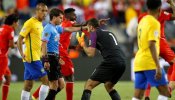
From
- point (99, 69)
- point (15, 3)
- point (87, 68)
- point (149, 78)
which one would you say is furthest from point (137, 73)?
point (15, 3)

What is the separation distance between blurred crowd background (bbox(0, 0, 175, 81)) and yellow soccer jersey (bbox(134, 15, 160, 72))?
47.0 ft

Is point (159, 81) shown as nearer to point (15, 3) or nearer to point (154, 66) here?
point (154, 66)

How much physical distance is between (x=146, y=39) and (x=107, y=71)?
95.8 inches

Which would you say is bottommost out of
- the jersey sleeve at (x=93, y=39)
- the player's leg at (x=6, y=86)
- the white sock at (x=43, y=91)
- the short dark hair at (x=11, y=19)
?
the player's leg at (x=6, y=86)

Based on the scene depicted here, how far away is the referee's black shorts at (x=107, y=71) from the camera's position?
12453 millimetres

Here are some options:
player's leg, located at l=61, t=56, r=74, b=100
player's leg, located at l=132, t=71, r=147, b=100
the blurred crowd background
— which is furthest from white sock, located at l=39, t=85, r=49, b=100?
the blurred crowd background

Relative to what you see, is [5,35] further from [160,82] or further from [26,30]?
[160,82]

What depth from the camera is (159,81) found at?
10.4 metres

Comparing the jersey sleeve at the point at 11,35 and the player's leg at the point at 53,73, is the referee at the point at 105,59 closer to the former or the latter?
the player's leg at the point at 53,73

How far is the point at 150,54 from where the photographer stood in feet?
33.9

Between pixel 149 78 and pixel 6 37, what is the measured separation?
192 inches

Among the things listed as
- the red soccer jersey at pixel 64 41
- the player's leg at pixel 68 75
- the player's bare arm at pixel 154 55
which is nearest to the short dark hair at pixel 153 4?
the player's bare arm at pixel 154 55

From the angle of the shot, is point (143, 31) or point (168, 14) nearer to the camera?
point (143, 31)

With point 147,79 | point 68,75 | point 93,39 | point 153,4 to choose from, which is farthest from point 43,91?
point 153,4
